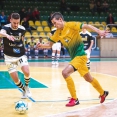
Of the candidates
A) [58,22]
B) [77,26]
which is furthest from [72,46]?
[58,22]

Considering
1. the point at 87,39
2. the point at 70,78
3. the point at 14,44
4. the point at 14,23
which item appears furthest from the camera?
the point at 87,39

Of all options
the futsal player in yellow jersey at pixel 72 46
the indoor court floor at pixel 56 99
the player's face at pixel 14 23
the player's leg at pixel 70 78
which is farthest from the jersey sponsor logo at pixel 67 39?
the indoor court floor at pixel 56 99

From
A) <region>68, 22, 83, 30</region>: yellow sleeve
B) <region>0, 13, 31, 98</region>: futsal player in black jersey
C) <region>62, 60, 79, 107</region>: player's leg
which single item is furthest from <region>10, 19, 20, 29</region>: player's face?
<region>62, 60, 79, 107</region>: player's leg

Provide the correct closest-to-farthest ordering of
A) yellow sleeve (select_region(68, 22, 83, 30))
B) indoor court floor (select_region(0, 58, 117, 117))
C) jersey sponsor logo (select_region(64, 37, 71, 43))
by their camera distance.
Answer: indoor court floor (select_region(0, 58, 117, 117)), yellow sleeve (select_region(68, 22, 83, 30)), jersey sponsor logo (select_region(64, 37, 71, 43))

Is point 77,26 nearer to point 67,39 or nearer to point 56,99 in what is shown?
point 67,39

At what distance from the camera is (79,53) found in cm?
749

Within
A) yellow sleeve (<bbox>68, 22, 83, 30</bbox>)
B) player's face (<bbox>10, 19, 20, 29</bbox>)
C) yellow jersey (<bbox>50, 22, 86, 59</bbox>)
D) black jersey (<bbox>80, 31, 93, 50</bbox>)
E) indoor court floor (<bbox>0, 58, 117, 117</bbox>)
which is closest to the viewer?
indoor court floor (<bbox>0, 58, 117, 117</bbox>)

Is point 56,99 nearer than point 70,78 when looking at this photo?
No

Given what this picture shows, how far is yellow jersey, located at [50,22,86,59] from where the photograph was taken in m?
7.24

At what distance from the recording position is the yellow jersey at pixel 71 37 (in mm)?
7242

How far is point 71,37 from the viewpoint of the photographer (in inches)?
289

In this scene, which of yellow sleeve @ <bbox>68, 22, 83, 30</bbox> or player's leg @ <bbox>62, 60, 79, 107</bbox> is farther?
player's leg @ <bbox>62, 60, 79, 107</bbox>

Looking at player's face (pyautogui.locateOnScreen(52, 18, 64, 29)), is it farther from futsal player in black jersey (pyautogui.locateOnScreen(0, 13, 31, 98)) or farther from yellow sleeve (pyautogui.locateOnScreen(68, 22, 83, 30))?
futsal player in black jersey (pyautogui.locateOnScreen(0, 13, 31, 98))

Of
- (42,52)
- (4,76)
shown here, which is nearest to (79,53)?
(4,76)
